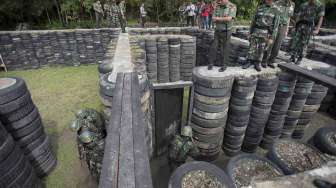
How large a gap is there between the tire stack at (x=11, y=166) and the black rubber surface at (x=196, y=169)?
95.8 inches

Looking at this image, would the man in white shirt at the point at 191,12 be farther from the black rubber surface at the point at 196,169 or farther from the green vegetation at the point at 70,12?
the black rubber surface at the point at 196,169

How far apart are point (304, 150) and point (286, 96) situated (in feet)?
4.02

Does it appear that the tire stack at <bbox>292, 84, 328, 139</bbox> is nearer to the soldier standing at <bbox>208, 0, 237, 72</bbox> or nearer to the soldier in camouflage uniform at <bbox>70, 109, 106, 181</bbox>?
the soldier standing at <bbox>208, 0, 237, 72</bbox>

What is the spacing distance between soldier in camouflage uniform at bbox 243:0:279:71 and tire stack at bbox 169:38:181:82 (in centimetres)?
350

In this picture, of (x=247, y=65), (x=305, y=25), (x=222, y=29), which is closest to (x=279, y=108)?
(x=247, y=65)

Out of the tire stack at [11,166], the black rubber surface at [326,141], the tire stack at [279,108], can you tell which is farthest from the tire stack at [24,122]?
the black rubber surface at [326,141]

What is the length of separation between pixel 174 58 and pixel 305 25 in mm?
4320

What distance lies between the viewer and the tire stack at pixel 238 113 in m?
3.79

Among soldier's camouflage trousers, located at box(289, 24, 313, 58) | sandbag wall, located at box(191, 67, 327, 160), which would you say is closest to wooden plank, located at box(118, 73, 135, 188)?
sandbag wall, located at box(191, 67, 327, 160)

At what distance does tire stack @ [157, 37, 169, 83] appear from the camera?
23.3ft

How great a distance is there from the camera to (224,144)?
180 inches

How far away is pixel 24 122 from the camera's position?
3.35 metres

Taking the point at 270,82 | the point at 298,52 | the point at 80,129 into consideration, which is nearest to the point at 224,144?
the point at 270,82

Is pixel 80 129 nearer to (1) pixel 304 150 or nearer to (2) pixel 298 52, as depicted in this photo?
(1) pixel 304 150
